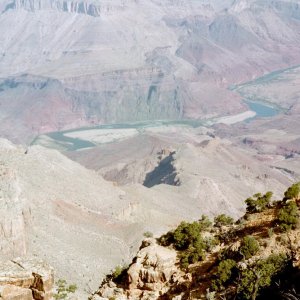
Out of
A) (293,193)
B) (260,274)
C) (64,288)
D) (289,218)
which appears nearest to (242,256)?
(260,274)

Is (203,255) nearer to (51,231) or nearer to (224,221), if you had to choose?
(224,221)

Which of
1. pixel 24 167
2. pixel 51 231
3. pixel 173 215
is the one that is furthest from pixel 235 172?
pixel 51 231

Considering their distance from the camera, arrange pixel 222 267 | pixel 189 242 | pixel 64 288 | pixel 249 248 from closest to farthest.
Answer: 1. pixel 222 267
2. pixel 249 248
3. pixel 189 242
4. pixel 64 288

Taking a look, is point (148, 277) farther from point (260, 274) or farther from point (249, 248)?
point (260, 274)

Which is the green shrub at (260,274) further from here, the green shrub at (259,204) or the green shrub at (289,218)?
the green shrub at (259,204)

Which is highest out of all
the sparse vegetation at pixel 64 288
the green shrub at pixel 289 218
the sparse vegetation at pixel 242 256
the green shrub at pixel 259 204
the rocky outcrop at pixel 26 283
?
the rocky outcrop at pixel 26 283

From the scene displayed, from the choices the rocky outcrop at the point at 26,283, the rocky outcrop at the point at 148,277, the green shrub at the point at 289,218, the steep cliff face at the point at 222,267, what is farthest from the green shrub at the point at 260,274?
the rocky outcrop at the point at 26,283
